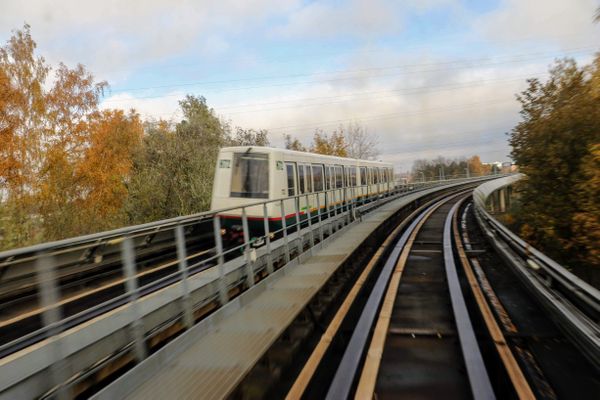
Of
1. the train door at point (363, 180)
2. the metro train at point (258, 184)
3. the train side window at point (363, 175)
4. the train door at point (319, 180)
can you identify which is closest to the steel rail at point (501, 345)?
the metro train at point (258, 184)

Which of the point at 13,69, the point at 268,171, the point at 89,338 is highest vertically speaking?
the point at 13,69

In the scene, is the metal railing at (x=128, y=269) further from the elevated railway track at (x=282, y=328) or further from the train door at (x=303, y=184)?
the train door at (x=303, y=184)

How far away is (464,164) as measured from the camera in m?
103

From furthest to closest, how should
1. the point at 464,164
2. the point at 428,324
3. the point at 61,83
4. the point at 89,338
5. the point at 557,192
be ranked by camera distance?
the point at 464,164
the point at 61,83
the point at 557,192
the point at 428,324
the point at 89,338

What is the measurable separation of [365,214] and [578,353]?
12.1 m

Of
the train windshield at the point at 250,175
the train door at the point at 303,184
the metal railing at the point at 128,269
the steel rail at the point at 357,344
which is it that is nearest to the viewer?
the metal railing at the point at 128,269

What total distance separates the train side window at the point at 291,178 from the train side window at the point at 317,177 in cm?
205

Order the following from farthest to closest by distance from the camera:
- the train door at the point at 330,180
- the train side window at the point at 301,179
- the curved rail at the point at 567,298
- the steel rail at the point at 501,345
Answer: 1. the train door at the point at 330,180
2. the train side window at the point at 301,179
3. the curved rail at the point at 567,298
4. the steel rail at the point at 501,345

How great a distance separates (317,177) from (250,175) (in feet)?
13.2

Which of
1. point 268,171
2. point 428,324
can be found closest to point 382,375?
point 428,324

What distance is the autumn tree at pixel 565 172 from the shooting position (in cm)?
657

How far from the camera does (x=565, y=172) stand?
7.96 m

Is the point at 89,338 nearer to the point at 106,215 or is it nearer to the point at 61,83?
the point at 106,215

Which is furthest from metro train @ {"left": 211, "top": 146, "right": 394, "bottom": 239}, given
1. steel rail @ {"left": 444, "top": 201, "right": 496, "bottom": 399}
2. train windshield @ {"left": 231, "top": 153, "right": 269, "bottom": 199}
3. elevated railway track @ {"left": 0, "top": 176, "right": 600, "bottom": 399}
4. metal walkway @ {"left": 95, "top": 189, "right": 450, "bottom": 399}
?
metal walkway @ {"left": 95, "top": 189, "right": 450, "bottom": 399}
